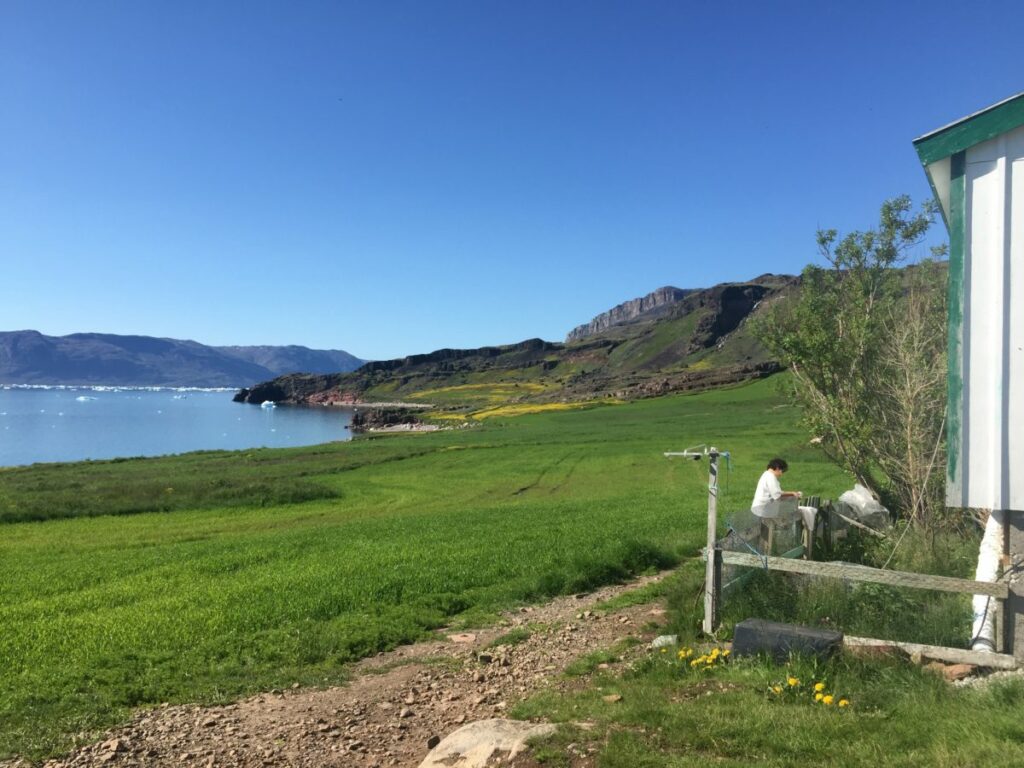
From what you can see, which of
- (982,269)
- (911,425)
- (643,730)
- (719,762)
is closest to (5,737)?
(643,730)

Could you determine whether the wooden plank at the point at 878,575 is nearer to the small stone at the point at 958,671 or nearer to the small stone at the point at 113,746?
the small stone at the point at 958,671

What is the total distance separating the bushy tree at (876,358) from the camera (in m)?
11.7

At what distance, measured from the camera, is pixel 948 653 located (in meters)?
6.79

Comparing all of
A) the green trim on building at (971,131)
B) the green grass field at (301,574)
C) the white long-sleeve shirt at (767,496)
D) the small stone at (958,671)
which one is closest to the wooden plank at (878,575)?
the small stone at (958,671)

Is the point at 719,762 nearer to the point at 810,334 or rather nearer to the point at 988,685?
the point at 988,685

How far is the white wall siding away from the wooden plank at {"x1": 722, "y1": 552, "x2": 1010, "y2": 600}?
767 millimetres

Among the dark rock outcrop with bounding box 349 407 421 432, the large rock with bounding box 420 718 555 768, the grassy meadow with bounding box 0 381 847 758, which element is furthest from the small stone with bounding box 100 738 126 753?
the dark rock outcrop with bounding box 349 407 421 432

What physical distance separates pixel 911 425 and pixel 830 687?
6876 mm

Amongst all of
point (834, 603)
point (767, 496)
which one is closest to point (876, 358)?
point (767, 496)

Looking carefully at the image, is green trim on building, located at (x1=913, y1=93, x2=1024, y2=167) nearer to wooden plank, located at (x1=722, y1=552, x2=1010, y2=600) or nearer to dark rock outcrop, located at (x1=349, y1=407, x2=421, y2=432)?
wooden plank, located at (x1=722, y1=552, x2=1010, y2=600)

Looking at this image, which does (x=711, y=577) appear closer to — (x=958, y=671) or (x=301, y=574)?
(x=958, y=671)

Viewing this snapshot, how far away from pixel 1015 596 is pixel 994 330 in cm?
248

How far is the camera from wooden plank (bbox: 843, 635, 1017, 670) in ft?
21.5

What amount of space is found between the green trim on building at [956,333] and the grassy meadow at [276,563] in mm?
7264
